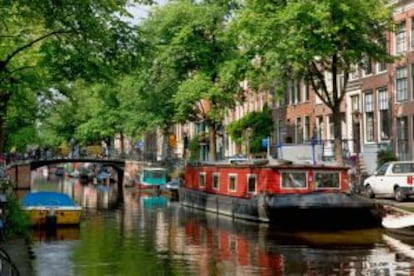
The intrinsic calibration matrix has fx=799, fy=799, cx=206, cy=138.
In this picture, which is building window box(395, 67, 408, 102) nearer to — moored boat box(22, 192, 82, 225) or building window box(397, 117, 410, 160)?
building window box(397, 117, 410, 160)

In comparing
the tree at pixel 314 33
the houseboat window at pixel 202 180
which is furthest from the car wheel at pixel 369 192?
the houseboat window at pixel 202 180

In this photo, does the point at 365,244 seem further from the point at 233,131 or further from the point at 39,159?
the point at 39,159

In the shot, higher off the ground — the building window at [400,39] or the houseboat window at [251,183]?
the building window at [400,39]

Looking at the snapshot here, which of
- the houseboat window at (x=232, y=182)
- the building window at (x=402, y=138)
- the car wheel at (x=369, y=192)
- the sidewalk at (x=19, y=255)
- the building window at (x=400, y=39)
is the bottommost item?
the sidewalk at (x=19, y=255)

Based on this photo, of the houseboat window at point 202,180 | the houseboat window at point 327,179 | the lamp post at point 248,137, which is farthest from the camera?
the lamp post at point 248,137

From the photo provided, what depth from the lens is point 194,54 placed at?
5700 cm

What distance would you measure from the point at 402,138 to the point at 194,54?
17.5 metres

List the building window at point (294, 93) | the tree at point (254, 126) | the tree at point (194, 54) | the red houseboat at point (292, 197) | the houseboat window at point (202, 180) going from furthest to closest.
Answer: the tree at point (254, 126) → the building window at point (294, 93) → the tree at point (194, 54) → the houseboat window at point (202, 180) → the red houseboat at point (292, 197)

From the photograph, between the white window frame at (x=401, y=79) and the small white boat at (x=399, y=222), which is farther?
the white window frame at (x=401, y=79)

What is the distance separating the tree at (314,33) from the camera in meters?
37.0

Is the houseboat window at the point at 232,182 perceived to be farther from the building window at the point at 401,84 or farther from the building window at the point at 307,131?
the building window at the point at 307,131

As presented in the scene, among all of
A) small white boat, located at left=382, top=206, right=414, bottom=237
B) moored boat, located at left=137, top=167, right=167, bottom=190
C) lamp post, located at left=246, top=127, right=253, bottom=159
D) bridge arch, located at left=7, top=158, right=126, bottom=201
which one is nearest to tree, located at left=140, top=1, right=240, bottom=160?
lamp post, located at left=246, top=127, right=253, bottom=159

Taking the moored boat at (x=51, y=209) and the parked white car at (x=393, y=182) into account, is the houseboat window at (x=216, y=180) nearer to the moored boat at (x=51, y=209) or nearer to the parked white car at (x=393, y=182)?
the parked white car at (x=393, y=182)

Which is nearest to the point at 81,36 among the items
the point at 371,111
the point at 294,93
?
the point at 371,111
